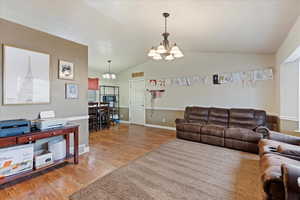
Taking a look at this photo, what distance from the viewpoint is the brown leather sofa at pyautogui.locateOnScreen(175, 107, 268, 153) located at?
3.32 metres

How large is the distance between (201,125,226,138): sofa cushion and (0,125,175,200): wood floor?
127 cm

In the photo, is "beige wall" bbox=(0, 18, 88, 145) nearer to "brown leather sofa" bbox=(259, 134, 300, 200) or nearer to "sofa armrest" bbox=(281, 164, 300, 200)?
"brown leather sofa" bbox=(259, 134, 300, 200)

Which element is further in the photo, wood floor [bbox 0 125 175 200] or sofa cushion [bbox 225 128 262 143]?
sofa cushion [bbox 225 128 262 143]

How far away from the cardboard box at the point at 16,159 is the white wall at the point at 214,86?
436 centimetres

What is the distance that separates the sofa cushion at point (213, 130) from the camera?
143 inches

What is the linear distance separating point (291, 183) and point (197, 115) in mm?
3312

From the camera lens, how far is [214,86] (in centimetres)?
467

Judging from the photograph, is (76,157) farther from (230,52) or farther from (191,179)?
(230,52)

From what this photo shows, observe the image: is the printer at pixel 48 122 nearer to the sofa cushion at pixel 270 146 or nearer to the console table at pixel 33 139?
the console table at pixel 33 139

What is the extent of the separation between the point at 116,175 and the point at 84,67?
2.39 m

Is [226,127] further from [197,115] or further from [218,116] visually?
[197,115]

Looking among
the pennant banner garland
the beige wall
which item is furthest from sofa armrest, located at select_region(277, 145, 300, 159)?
the beige wall

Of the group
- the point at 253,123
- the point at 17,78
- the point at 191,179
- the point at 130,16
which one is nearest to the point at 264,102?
the point at 253,123

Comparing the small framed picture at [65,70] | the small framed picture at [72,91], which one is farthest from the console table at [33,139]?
the small framed picture at [65,70]
